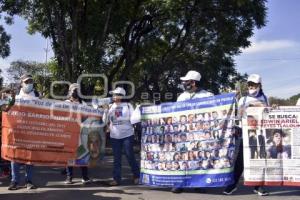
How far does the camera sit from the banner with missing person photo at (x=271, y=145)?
7762mm

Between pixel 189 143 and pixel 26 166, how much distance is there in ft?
9.32

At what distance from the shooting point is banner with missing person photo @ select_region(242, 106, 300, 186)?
7.76 metres

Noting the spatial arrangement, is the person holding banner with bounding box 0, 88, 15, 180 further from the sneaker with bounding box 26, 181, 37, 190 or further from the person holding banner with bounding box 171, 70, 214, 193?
the person holding banner with bounding box 171, 70, 214, 193

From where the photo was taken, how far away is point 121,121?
9.10 metres

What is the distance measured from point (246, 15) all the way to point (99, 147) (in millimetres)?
12105

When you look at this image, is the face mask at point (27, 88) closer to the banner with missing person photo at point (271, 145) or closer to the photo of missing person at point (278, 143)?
the banner with missing person photo at point (271, 145)

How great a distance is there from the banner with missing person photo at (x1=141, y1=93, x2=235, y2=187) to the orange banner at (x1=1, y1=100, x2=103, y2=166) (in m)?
1.31

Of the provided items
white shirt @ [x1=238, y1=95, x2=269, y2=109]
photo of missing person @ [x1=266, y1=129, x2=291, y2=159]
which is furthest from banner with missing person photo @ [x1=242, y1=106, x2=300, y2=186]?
white shirt @ [x1=238, y1=95, x2=269, y2=109]

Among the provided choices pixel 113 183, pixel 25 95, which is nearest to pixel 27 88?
pixel 25 95

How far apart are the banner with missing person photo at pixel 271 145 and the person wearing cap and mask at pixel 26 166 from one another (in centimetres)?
365

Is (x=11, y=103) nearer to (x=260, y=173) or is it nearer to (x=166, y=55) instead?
(x=260, y=173)

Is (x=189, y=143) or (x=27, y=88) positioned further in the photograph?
(x=27, y=88)

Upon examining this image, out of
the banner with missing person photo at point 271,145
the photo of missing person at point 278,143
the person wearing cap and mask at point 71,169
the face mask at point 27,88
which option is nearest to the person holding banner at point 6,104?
the face mask at point 27,88

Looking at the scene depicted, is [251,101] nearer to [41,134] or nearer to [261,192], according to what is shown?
[261,192]
